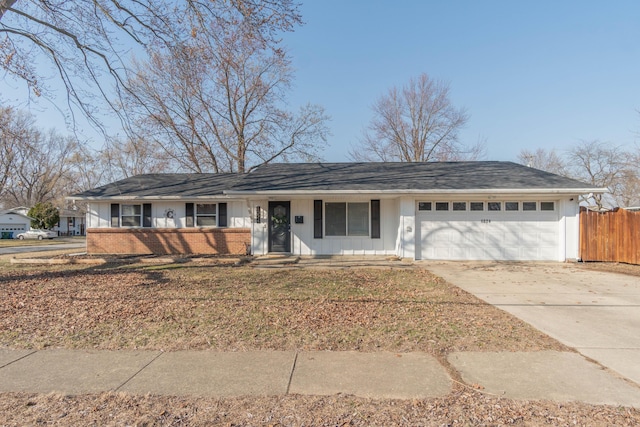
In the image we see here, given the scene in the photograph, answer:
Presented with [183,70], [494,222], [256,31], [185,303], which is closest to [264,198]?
[183,70]

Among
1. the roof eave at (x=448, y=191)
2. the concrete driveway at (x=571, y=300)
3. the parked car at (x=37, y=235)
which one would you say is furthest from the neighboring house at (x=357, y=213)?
the parked car at (x=37, y=235)

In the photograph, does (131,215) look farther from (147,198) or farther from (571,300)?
(571,300)

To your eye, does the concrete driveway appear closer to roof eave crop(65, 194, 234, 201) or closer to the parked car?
roof eave crop(65, 194, 234, 201)

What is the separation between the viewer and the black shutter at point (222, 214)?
15188mm

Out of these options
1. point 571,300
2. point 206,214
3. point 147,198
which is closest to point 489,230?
point 571,300

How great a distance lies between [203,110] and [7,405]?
24.3 m

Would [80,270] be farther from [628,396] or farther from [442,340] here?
[628,396]

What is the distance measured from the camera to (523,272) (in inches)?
408

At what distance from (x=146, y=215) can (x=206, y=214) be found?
2.68 m

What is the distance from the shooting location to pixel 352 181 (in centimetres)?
1397

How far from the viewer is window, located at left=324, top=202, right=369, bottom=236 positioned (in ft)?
45.5

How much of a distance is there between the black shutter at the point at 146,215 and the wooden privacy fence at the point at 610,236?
16.6 m

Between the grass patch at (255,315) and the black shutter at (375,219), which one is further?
the black shutter at (375,219)

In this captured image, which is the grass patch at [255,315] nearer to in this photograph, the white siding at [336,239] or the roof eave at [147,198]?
the white siding at [336,239]
